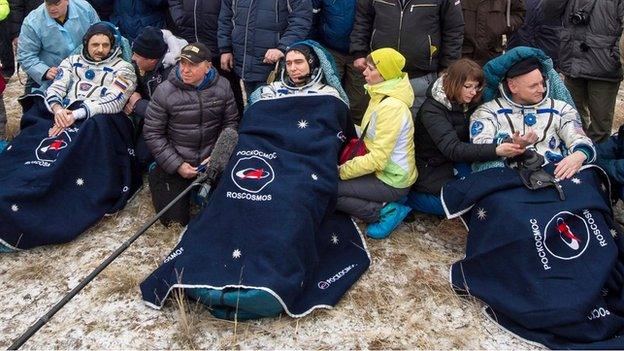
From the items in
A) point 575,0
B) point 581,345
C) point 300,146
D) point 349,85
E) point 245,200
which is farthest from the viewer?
point 349,85

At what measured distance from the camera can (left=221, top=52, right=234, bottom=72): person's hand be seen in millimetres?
5039

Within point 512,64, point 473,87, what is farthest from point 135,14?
point 512,64

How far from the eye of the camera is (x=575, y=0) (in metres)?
4.85

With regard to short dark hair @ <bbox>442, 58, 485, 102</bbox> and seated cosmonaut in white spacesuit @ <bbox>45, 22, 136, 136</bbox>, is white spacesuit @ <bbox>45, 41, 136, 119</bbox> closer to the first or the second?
seated cosmonaut in white spacesuit @ <bbox>45, 22, 136, 136</bbox>

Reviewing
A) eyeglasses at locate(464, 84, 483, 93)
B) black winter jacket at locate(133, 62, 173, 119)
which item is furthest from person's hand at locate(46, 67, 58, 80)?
eyeglasses at locate(464, 84, 483, 93)

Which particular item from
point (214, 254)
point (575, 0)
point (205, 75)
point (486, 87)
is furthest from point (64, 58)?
point (575, 0)

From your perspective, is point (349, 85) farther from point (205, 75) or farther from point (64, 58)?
point (64, 58)

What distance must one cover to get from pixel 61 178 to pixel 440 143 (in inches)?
112

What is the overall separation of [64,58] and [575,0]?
461cm

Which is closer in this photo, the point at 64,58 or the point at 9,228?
the point at 9,228

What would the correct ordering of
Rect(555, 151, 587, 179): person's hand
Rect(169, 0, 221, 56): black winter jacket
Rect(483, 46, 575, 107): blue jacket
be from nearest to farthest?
Rect(555, 151, 587, 179): person's hand, Rect(483, 46, 575, 107): blue jacket, Rect(169, 0, 221, 56): black winter jacket

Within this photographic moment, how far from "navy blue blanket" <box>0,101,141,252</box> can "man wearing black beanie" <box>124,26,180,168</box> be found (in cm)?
12

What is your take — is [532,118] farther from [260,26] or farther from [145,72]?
[145,72]

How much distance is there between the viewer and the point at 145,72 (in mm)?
4930
